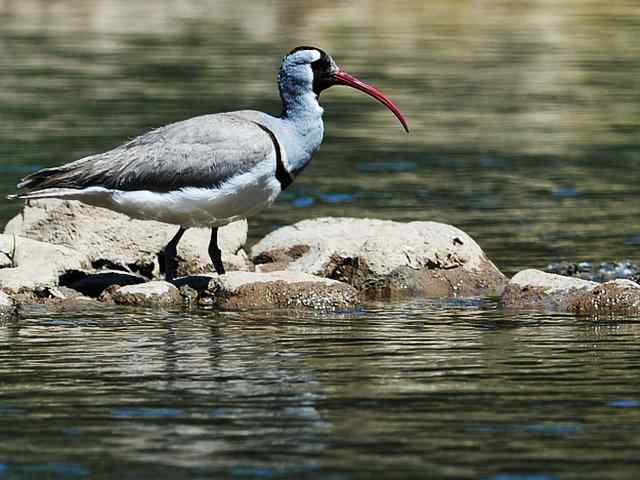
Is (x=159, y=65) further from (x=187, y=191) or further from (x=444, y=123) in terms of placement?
(x=187, y=191)

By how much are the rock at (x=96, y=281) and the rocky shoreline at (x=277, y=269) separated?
0.01 meters

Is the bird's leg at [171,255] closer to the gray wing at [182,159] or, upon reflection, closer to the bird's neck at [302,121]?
the gray wing at [182,159]

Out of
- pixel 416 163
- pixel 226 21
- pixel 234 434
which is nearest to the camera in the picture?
pixel 234 434

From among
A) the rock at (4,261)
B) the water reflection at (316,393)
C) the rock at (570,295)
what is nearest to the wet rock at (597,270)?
the rock at (570,295)

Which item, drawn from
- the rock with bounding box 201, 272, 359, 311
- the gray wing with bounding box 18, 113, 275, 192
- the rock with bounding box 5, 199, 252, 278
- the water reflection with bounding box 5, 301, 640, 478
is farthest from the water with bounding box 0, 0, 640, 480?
the rock with bounding box 5, 199, 252, 278

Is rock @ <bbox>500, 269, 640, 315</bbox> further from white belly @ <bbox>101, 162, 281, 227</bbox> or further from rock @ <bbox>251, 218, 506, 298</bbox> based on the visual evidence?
white belly @ <bbox>101, 162, 281, 227</bbox>

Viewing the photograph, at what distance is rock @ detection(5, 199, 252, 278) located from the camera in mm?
16375

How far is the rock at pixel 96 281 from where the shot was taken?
602 inches

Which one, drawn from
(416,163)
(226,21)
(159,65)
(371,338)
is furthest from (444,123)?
(226,21)

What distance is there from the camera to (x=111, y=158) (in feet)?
49.5

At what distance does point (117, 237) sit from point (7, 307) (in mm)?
2800

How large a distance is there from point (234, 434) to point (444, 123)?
21.6m

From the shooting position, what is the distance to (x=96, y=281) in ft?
50.5

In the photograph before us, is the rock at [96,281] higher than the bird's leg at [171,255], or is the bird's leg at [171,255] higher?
the bird's leg at [171,255]
